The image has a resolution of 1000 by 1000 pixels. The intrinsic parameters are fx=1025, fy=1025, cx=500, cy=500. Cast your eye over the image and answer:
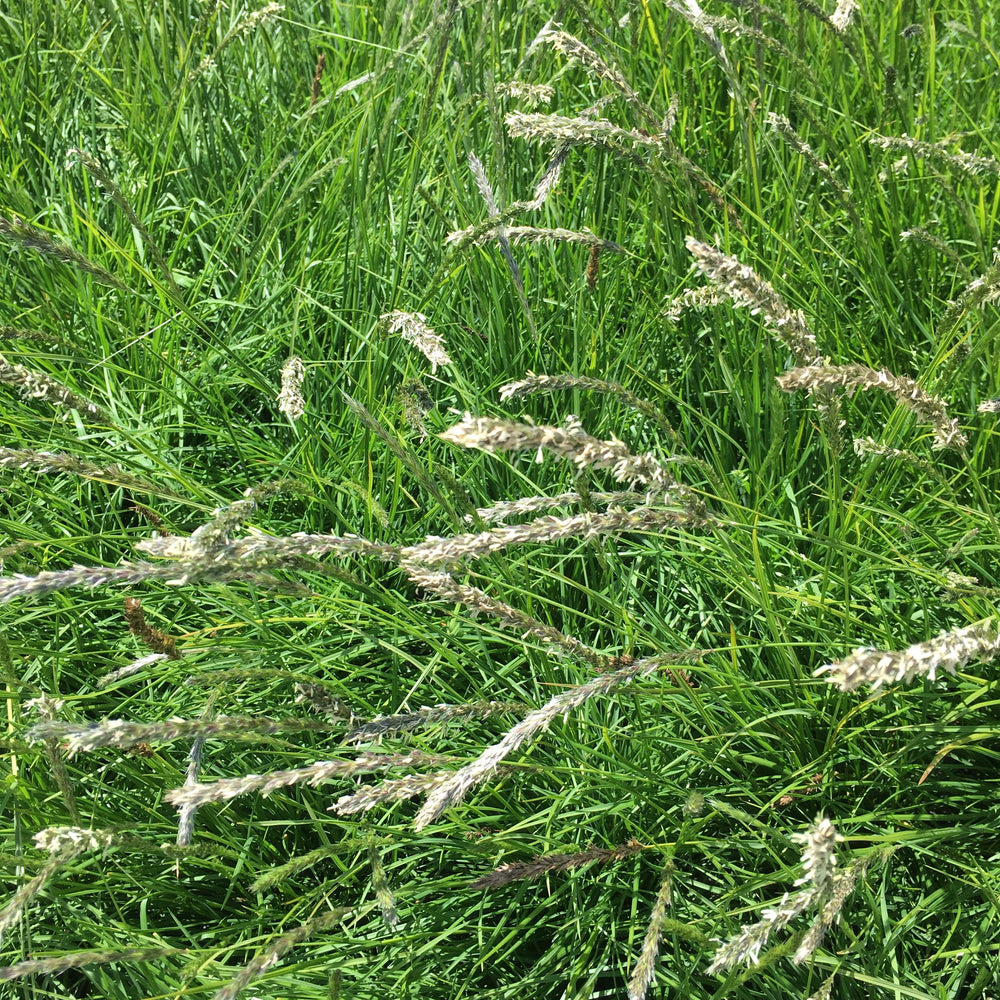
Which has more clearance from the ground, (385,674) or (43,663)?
(385,674)

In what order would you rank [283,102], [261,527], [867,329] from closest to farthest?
[261,527] < [867,329] < [283,102]

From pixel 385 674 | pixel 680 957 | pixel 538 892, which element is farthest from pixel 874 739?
pixel 385 674

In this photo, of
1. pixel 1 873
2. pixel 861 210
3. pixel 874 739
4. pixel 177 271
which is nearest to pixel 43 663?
pixel 1 873

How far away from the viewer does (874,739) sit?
1754 millimetres

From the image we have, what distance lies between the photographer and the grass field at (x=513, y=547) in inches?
54.2

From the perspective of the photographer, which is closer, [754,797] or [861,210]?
[754,797]

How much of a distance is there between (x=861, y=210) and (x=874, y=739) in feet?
4.32

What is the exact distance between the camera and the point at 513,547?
196 cm

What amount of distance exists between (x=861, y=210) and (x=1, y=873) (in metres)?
2.24

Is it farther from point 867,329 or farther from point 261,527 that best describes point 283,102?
point 867,329

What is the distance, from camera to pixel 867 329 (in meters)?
2.32

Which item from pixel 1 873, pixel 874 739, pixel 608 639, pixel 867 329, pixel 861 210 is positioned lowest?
pixel 1 873

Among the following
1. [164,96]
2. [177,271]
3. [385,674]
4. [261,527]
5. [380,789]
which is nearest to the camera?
[380,789]

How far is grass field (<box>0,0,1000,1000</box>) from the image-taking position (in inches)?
54.2
